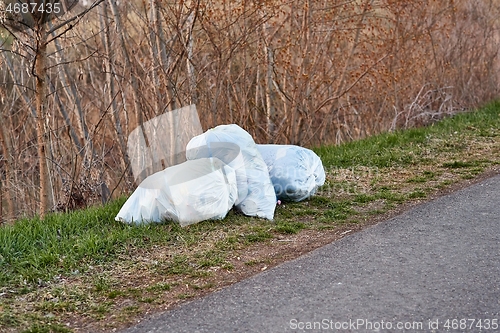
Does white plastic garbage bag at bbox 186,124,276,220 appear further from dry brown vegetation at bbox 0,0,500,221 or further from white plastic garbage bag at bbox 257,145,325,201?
dry brown vegetation at bbox 0,0,500,221

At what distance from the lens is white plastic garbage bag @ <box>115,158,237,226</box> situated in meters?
5.41

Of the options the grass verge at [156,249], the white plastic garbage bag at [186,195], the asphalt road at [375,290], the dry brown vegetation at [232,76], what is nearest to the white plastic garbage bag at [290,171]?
the grass verge at [156,249]

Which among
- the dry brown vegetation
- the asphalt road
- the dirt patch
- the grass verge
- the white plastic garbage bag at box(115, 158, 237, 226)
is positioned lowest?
the asphalt road

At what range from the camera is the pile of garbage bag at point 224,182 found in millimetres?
5434

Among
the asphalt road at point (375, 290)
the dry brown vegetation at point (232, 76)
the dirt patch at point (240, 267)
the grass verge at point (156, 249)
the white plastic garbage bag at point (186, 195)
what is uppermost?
the dry brown vegetation at point (232, 76)

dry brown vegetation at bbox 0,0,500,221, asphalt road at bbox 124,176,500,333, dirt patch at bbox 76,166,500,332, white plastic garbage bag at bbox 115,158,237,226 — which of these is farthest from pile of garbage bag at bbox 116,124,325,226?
dry brown vegetation at bbox 0,0,500,221

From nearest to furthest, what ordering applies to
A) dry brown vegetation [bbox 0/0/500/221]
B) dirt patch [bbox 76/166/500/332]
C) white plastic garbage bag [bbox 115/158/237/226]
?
dirt patch [bbox 76/166/500/332], white plastic garbage bag [bbox 115/158/237/226], dry brown vegetation [bbox 0/0/500/221]

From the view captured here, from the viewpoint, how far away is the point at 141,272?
4.64 m

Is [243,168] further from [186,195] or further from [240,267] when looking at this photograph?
[240,267]

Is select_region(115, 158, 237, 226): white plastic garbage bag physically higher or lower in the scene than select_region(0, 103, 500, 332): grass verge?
higher

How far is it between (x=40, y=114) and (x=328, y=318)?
364 centimetres

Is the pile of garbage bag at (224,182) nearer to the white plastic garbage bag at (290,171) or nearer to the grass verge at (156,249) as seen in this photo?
the white plastic garbage bag at (290,171)

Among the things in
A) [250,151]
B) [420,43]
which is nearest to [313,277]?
[250,151]

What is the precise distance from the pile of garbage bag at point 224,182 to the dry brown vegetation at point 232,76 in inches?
78.3
